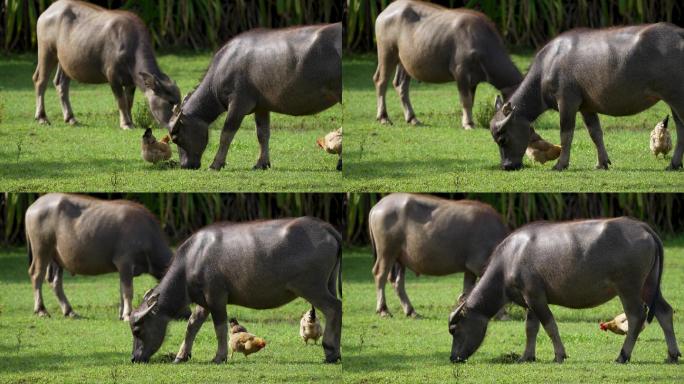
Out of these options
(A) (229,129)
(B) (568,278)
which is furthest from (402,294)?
(B) (568,278)

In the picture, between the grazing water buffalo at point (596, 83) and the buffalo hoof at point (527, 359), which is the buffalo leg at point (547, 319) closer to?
the buffalo hoof at point (527, 359)

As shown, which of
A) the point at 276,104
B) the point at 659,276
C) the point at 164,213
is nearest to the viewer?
the point at 659,276

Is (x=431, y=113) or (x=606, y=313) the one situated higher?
(x=431, y=113)

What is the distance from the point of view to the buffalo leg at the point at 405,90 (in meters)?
19.7

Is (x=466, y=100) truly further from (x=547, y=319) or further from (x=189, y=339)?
(x=189, y=339)

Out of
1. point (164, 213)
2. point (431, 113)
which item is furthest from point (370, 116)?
point (164, 213)

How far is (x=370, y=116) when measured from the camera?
65.3 ft

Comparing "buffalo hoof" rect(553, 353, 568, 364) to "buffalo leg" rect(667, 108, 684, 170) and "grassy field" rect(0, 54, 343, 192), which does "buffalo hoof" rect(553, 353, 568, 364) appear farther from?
"grassy field" rect(0, 54, 343, 192)

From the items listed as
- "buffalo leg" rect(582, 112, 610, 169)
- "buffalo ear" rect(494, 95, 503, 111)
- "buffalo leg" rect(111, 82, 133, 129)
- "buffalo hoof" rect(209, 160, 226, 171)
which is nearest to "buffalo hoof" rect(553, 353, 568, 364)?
"buffalo leg" rect(582, 112, 610, 169)

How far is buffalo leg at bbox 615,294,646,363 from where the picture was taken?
53.8 feet

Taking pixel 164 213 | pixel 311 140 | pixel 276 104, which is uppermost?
pixel 276 104

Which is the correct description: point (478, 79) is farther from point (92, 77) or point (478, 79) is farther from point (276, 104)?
point (92, 77)

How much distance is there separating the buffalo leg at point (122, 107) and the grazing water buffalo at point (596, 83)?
4.20 metres

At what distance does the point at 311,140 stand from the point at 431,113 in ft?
4.63
